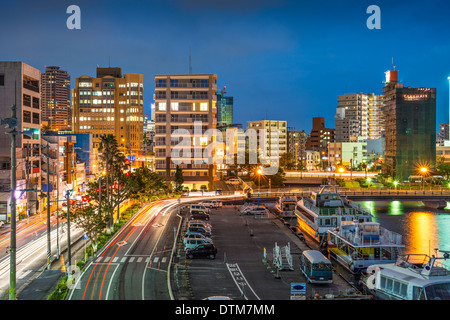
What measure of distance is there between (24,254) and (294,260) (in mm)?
22205

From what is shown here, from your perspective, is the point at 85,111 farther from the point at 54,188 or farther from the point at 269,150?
the point at 54,188

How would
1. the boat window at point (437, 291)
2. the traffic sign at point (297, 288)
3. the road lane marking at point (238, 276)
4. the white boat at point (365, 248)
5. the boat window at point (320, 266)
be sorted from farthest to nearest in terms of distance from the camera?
the white boat at point (365, 248), the boat window at point (320, 266), the road lane marking at point (238, 276), the traffic sign at point (297, 288), the boat window at point (437, 291)

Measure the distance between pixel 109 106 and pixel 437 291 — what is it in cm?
15556

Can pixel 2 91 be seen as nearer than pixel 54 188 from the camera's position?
Yes

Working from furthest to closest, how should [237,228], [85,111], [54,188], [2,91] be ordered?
[85,111] < [54,188] < [2,91] < [237,228]

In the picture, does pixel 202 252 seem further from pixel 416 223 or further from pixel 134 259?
pixel 416 223

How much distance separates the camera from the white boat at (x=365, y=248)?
111 feet

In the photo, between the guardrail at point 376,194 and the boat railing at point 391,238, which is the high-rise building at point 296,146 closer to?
the guardrail at point 376,194

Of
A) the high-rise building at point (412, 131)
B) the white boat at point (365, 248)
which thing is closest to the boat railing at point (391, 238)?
the white boat at point (365, 248)

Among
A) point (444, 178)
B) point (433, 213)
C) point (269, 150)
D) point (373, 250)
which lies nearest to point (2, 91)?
point (373, 250)

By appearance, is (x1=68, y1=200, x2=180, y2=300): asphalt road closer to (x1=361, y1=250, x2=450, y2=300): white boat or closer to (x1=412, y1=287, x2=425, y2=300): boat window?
(x1=361, y1=250, x2=450, y2=300): white boat

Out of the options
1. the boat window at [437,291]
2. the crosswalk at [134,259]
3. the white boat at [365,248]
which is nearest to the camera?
the boat window at [437,291]

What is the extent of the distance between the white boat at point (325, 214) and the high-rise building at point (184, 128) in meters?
35.3

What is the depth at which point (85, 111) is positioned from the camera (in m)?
163
